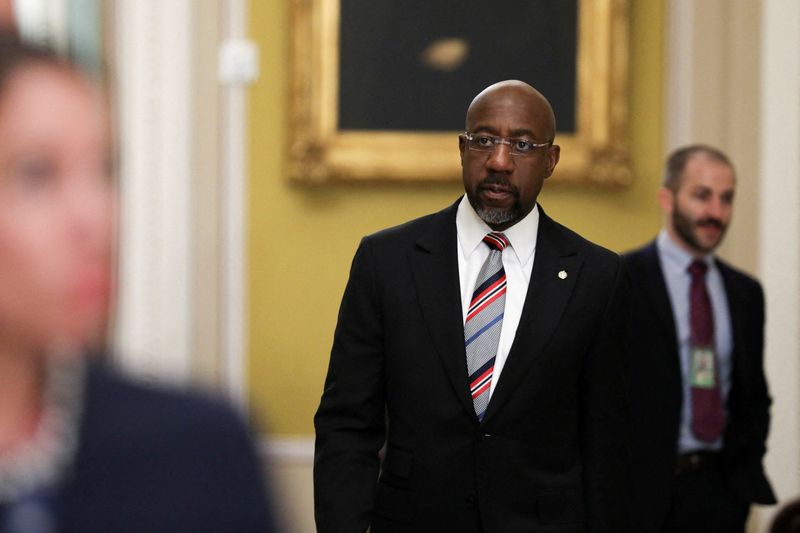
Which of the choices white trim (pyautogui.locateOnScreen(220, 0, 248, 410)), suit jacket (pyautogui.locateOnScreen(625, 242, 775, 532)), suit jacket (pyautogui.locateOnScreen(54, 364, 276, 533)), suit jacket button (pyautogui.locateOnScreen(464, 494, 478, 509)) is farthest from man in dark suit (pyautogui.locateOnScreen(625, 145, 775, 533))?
suit jacket (pyautogui.locateOnScreen(54, 364, 276, 533))

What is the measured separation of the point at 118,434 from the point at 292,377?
213 inches

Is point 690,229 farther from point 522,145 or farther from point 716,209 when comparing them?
point 522,145

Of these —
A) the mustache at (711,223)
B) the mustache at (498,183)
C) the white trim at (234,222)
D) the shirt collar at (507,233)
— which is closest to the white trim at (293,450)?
the white trim at (234,222)

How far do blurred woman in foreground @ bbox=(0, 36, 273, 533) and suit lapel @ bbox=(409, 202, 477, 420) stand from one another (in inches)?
84.5

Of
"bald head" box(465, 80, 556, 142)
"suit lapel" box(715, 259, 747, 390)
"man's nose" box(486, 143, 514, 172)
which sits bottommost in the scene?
"suit lapel" box(715, 259, 747, 390)

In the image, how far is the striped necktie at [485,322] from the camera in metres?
3.06

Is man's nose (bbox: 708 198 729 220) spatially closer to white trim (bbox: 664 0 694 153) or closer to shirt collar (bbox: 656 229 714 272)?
shirt collar (bbox: 656 229 714 272)

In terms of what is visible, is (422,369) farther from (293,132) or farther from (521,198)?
(293,132)

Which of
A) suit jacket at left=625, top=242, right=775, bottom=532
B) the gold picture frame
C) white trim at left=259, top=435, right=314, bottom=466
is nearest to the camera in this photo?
suit jacket at left=625, top=242, right=775, bottom=532

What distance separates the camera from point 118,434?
853 millimetres

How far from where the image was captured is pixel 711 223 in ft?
15.3

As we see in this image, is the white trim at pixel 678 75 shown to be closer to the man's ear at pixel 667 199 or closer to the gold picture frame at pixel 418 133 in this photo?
the gold picture frame at pixel 418 133

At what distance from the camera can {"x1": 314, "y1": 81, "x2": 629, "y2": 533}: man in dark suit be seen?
9.89ft

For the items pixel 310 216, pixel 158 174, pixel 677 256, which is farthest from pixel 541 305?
pixel 310 216
